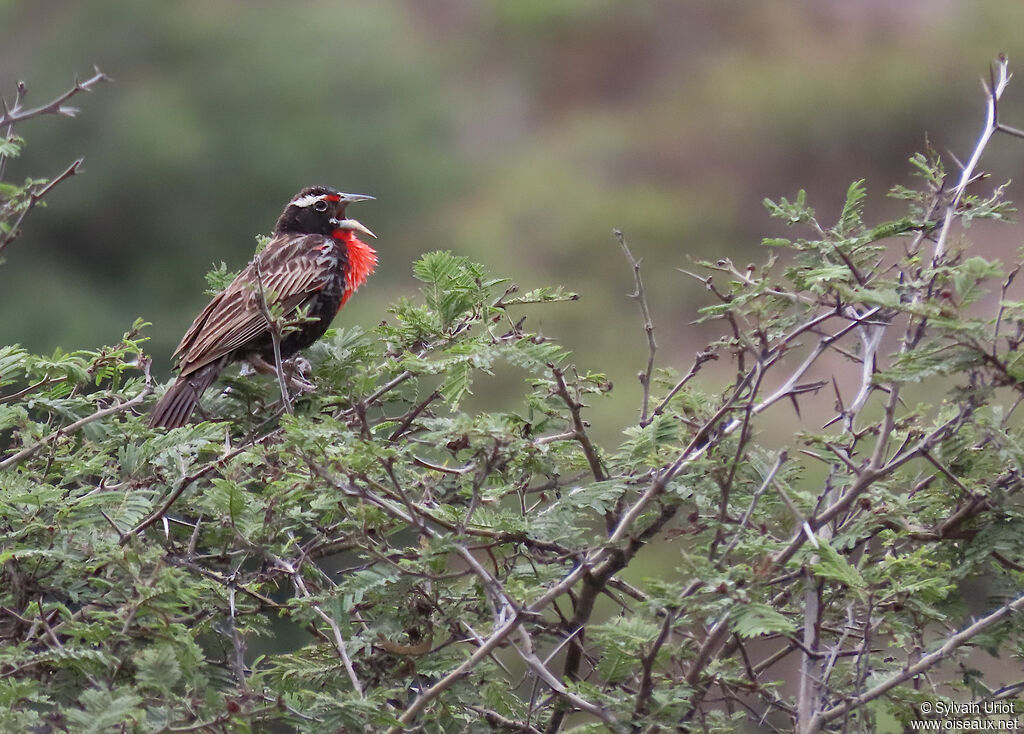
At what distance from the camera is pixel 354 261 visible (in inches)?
241

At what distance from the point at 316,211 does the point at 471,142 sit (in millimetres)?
30499

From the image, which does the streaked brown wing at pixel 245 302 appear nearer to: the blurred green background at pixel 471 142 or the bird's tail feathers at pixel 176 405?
the bird's tail feathers at pixel 176 405

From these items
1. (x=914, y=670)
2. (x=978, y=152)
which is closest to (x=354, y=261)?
(x=978, y=152)

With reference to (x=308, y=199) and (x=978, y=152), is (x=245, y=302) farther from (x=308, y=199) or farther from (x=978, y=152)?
(x=978, y=152)

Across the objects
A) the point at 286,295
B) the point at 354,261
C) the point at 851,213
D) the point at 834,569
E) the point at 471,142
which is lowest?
the point at 834,569

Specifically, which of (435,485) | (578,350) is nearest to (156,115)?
(578,350)

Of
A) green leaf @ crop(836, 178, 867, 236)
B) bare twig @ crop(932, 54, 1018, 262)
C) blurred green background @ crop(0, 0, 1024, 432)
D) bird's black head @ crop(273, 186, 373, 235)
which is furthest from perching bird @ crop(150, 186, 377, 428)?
blurred green background @ crop(0, 0, 1024, 432)

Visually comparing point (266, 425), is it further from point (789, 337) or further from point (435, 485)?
point (789, 337)

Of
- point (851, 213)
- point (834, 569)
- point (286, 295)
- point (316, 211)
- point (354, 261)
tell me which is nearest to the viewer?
point (834, 569)

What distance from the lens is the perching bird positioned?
4.89 meters

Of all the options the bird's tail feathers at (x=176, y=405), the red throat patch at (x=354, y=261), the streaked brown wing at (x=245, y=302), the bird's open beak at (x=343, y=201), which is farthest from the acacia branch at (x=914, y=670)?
the bird's open beak at (x=343, y=201)

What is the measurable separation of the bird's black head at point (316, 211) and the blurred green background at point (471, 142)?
8797 mm

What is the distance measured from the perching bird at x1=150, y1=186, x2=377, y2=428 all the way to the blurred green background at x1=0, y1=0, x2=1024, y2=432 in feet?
29.0

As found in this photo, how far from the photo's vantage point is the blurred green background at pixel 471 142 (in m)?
20.4
